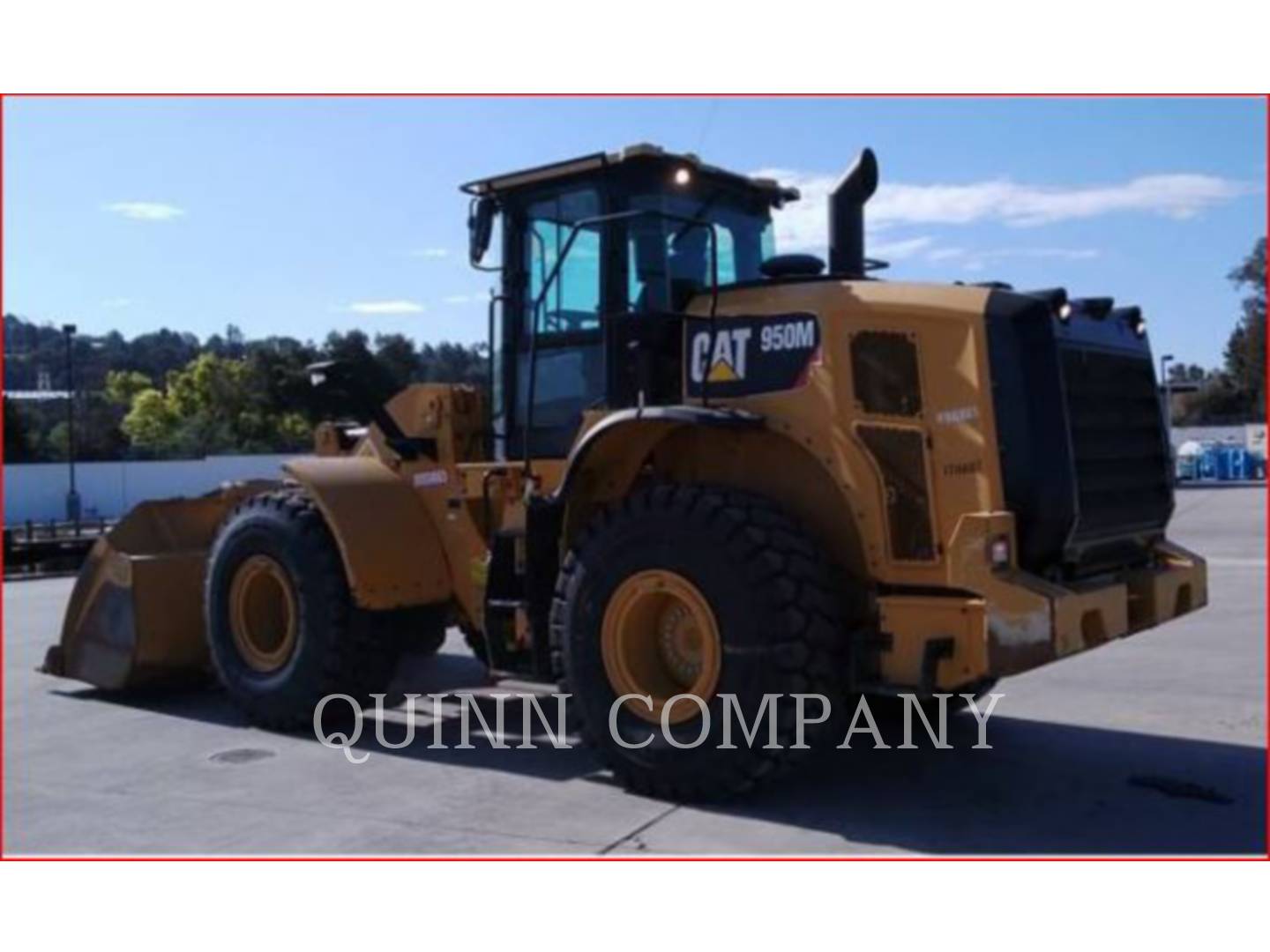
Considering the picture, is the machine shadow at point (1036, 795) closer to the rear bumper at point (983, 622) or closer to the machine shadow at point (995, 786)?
the machine shadow at point (995, 786)

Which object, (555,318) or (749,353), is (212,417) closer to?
(555,318)

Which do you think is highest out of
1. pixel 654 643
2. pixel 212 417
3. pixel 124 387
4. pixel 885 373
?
pixel 124 387

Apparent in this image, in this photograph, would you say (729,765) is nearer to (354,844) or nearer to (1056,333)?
(354,844)

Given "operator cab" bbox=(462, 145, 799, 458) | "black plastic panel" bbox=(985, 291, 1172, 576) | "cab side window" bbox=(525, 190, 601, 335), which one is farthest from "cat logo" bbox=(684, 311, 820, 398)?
"cab side window" bbox=(525, 190, 601, 335)

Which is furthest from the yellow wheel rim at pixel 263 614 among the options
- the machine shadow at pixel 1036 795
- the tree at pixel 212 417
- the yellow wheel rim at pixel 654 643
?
the tree at pixel 212 417

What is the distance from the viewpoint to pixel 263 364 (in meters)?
51.7

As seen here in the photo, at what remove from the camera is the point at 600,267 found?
7.21 meters

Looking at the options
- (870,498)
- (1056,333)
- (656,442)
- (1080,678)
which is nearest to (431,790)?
(656,442)

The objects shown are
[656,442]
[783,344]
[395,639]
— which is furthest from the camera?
[395,639]

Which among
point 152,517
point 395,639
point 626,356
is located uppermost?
point 626,356

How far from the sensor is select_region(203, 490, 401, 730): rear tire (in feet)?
25.2

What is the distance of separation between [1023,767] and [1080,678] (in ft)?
8.94

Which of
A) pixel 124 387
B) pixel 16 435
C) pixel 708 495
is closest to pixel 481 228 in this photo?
pixel 708 495

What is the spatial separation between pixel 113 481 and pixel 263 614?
1491 inches
